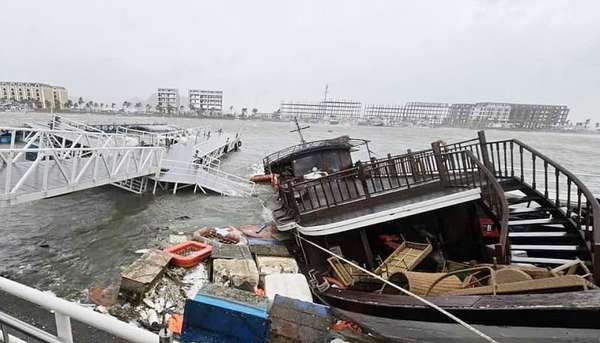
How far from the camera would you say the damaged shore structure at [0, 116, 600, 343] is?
3.28 metres

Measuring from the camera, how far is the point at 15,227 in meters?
9.32

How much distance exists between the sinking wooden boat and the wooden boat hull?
0.02m

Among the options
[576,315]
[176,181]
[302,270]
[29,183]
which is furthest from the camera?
[176,181]

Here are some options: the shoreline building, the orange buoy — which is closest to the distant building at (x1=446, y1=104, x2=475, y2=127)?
the shoreline building

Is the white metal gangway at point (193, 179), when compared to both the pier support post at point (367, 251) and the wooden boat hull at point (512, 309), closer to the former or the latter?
the pier support post at point (367, 251)

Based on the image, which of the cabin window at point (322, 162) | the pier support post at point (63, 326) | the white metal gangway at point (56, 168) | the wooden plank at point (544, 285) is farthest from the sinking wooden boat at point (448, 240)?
the white metal gangway at point (56, 168)

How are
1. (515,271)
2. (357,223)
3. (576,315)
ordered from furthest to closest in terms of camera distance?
1. (357,223)
2. (515,271)
3. (576,315)

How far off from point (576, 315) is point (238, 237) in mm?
7059

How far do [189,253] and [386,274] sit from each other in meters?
4.29

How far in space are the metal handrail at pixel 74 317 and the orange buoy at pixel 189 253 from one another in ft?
16.4

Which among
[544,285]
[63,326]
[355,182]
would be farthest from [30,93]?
[544,285]

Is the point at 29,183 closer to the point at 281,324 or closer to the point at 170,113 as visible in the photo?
the point at 281,324

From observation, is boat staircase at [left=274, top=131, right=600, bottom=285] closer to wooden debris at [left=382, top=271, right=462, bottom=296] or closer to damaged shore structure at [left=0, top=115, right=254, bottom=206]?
wooden debris at [left=382, top=271, right=462, bottom=296]

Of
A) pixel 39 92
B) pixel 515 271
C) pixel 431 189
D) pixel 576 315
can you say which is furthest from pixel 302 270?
pixel 39 92
